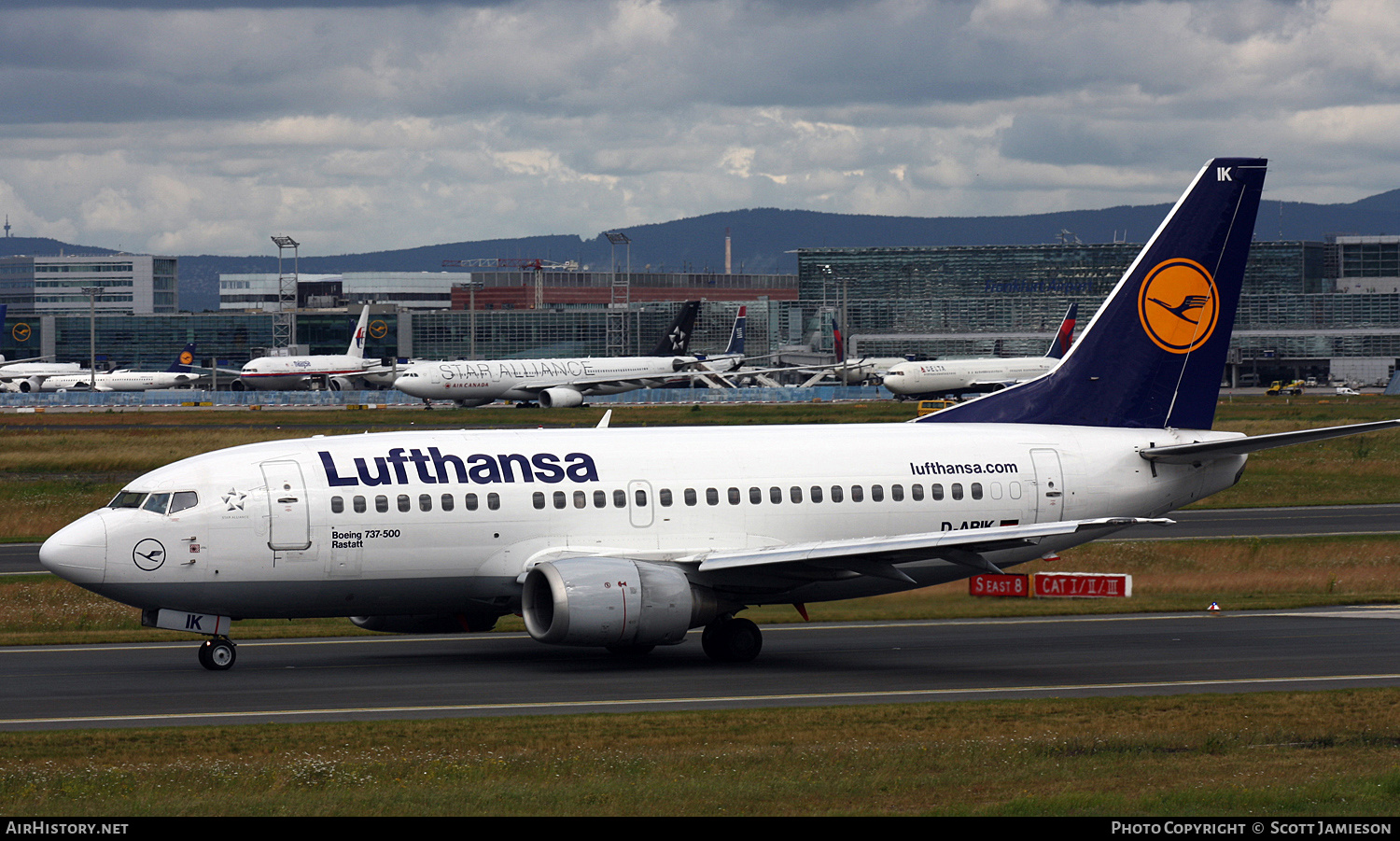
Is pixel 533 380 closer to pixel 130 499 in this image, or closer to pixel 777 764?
pixel 130 499

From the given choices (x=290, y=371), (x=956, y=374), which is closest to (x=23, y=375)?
(x=290, y=371)

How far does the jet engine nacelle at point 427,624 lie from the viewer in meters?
30.1

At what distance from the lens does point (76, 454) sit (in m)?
77.5

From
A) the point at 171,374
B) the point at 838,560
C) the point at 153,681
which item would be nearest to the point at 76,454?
the point at 153,681

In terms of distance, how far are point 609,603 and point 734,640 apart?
3.34m

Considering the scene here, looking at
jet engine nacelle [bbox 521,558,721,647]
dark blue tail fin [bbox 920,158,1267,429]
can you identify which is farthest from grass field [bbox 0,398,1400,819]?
dark blue tail fin [bbox 920,158,1267,429]

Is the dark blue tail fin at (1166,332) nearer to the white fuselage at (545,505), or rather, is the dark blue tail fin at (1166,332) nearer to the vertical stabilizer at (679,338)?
the white fuselage at (545,505)

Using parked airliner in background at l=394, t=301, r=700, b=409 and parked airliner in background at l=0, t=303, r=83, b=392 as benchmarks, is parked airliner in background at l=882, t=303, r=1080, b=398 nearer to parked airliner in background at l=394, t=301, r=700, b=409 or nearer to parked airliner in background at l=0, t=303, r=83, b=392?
parked airliner in background at l=394, t=301, r=700, b=409

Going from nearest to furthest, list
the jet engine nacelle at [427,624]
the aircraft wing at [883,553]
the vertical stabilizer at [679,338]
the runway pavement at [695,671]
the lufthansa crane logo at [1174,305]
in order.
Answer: the runway pavement at [695,671] < the aircraft wing at [883,553] < the jet engine nacelle at [427,624] < the lufthansa crane logo at [1174,305] < the vertical stabilizer at [679,338]

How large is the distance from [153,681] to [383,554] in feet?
14.9

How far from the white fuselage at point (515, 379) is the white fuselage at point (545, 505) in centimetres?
10008

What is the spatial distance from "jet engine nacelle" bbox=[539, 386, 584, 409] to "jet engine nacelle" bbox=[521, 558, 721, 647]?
335 feet

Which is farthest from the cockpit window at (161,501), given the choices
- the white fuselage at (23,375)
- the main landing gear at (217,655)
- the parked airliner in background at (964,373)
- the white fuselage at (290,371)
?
the white fuselage at (23,375)
